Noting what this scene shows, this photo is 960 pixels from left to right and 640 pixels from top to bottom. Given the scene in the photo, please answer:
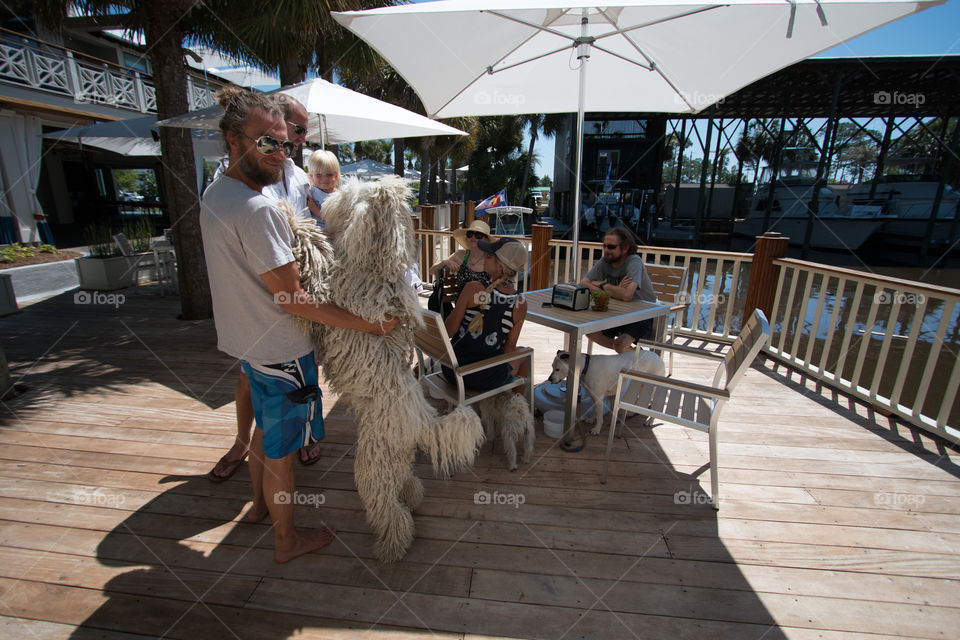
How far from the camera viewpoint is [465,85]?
11.5ft

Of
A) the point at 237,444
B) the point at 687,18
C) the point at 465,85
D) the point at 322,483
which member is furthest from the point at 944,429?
the point at 237,444

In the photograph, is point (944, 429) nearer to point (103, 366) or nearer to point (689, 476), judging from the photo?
point (689, 476)

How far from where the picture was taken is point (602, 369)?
2.75 m

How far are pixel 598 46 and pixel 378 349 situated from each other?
316 cm

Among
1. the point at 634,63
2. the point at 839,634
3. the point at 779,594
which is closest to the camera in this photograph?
the point at 839,634

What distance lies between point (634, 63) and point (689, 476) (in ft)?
10.3

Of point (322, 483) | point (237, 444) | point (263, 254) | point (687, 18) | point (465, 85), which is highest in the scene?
point (687, 18)

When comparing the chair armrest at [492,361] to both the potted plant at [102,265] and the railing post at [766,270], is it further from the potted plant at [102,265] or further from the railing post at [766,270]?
the potted plant at [102,265]

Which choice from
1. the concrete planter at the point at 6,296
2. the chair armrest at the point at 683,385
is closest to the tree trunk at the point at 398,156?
the concrete planter at the point at 6,296

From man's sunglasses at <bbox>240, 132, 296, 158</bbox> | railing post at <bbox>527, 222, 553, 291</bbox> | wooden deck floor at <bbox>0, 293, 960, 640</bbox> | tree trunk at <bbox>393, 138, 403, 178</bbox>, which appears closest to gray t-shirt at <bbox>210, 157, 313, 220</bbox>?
man's sunglasses at <bbox>240, 132, 296, 158</bbox>

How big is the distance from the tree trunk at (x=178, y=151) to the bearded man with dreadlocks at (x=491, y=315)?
12.9 ft

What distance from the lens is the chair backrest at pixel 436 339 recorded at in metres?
2.03

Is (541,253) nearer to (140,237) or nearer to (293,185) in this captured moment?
(293,185)

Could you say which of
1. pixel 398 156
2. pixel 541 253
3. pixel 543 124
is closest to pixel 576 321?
pixel 541 253
